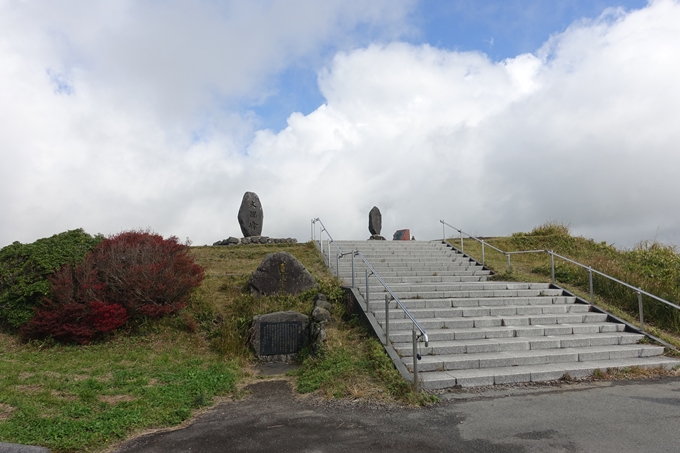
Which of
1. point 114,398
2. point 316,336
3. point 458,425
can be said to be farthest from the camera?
point 316,336

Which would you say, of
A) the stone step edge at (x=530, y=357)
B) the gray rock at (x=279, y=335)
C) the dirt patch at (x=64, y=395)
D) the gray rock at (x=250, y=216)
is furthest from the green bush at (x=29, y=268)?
the gray rock at (x=250, y=216)

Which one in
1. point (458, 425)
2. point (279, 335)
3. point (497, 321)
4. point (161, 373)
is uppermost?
point (497, 321)

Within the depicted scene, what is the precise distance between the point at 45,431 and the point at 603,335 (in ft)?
29.0

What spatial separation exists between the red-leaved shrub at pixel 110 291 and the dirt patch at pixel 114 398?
2.88 metres

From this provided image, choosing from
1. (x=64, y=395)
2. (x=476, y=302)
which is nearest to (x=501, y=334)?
(x=476, y=302)

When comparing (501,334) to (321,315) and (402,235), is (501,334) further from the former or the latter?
(402,235)

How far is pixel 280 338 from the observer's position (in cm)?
878

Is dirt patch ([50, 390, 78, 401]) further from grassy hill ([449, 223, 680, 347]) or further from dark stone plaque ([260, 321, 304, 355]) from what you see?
grassy hill ([449, 223, 680, 347])

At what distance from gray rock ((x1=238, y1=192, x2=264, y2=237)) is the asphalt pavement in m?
14.8

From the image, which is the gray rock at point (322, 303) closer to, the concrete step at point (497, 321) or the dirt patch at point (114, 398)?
the concrete step at point (497, 321)

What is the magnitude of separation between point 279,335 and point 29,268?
18.5ft

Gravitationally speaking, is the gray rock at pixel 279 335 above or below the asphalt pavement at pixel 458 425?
above

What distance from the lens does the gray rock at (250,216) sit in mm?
20547

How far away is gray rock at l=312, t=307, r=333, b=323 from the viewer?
8.80 metres
